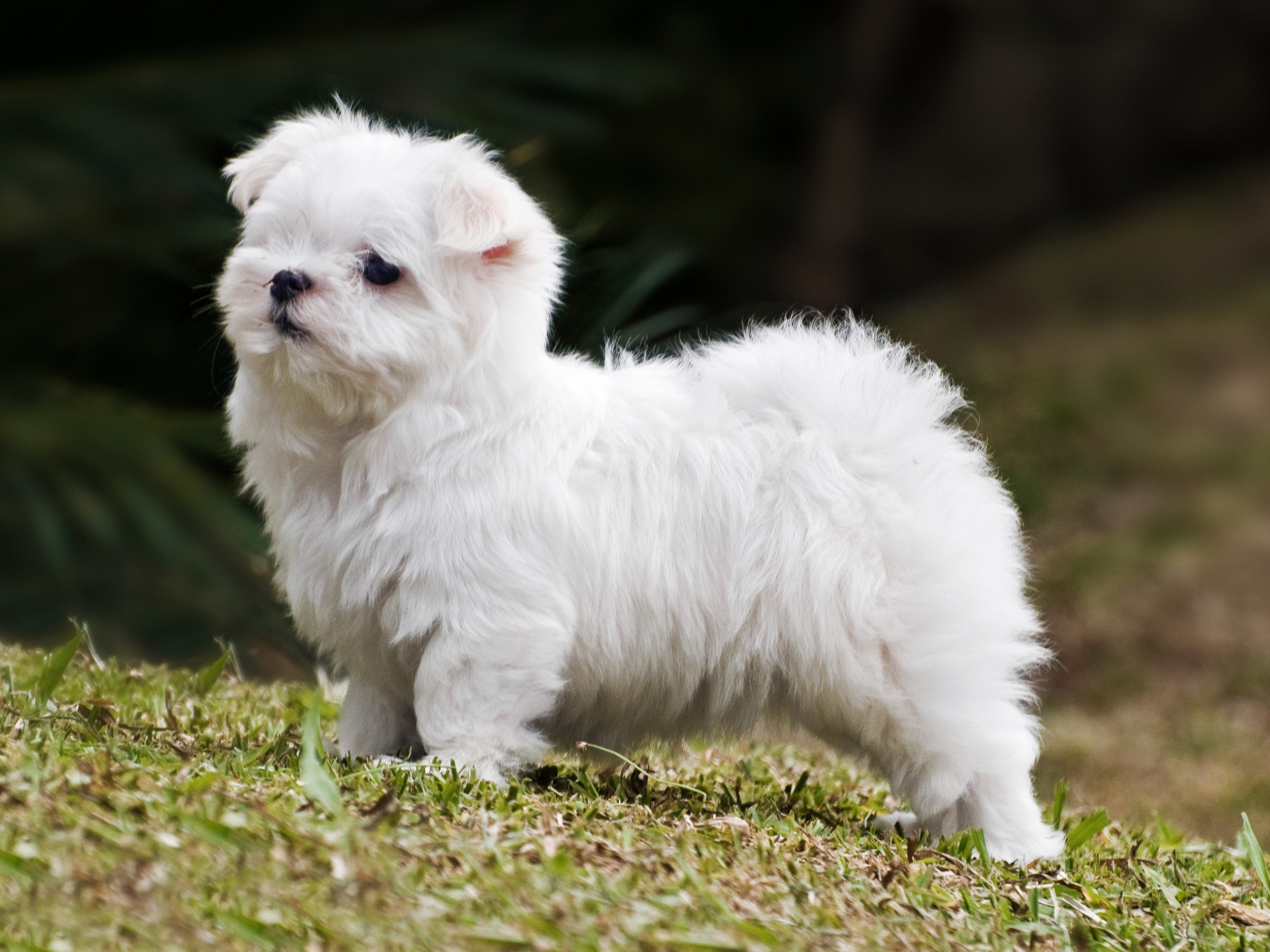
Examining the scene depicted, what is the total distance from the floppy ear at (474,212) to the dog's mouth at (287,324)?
12.9 inches

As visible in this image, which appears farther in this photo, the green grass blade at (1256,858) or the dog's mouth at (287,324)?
the green grass blade at (1256,858)

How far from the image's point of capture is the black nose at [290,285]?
9.21 ft

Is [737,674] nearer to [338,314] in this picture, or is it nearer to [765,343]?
[765,343]

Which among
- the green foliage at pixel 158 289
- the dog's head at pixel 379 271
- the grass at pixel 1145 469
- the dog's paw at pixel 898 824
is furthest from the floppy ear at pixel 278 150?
the grass at pixel 1145 469

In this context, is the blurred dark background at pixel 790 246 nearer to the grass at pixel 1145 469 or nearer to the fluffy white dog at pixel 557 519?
the grass at pixel 1145 469

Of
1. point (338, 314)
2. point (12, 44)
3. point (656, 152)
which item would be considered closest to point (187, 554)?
point (12, 44)

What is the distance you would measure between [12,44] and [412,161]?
4246mm

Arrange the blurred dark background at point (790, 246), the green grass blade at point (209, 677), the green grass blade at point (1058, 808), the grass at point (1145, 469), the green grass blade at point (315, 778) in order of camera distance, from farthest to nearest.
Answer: the grass at point (1145, 469)
the blurred dark background at point (790, 246)
the green grass blade at point (209, 677)
the green grass blade at point (1058, 808)
the green grass blade at point (315, 778)

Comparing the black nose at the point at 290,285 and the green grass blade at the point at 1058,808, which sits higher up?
the black nose at the point at 290,285

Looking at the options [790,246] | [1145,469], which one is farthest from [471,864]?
[790,246]

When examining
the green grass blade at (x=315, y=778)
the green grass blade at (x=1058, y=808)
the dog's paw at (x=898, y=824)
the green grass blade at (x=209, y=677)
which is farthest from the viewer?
the green grass blade at (x=209, y=677)

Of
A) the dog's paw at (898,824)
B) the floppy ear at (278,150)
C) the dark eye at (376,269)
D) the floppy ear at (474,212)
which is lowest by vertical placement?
the dog's paw at (898,824)

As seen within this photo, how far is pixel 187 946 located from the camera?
1.88 m

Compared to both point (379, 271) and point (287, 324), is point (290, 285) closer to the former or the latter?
point (287, 324)
